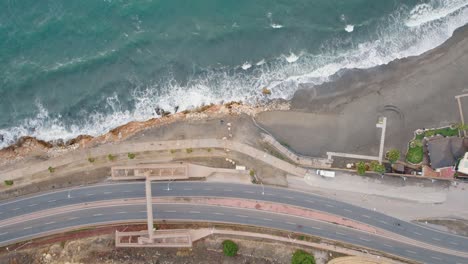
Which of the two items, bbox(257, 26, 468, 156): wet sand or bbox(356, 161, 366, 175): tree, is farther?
bbox(257, 26, 468, 156): wet sand

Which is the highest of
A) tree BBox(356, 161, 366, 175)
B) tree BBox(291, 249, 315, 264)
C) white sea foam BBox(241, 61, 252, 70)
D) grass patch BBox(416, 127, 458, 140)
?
white sea foam BBox(241, 61, 252, 70)

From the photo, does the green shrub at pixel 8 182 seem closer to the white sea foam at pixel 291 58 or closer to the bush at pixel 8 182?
the bush at pixel 8 182

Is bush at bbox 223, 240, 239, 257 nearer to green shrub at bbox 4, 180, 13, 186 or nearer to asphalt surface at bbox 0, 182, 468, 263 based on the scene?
asphalt surface at bbox 0, 182, 468, 263

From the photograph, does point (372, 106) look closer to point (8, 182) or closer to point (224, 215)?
point (224, 215)

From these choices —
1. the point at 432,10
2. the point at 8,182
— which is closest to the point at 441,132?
the point at 432,10

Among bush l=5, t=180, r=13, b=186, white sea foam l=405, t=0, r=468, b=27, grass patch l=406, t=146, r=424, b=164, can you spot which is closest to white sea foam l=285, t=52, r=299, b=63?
white sea foam l=405, t=0, r=468, b=27

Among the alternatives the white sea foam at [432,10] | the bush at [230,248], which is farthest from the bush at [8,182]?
the white sea foam at [432,10]

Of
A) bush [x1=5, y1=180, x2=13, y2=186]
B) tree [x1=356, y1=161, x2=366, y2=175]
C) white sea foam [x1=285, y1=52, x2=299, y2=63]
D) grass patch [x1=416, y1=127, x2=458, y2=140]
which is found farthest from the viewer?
white sea foam [x1=285, y1=52, x2=299, y2=63]
